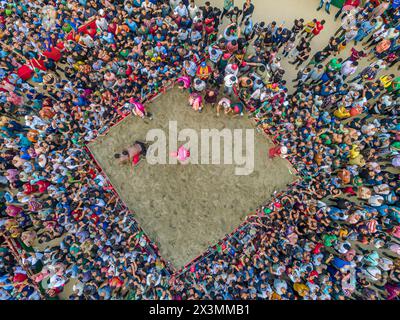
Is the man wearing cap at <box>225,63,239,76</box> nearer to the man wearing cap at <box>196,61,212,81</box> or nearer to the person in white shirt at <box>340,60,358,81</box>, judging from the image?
the man wearing cap at <box>196,61,212,81</box>

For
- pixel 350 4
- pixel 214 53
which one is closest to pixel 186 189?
pixel 214 53

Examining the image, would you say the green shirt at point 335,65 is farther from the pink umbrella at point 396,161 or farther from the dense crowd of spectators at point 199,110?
the pink umbrella at point 396,161

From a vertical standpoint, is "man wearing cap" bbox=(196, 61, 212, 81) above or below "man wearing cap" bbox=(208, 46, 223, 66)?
below

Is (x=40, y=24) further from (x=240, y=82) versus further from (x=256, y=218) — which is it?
(x=256, y=218)

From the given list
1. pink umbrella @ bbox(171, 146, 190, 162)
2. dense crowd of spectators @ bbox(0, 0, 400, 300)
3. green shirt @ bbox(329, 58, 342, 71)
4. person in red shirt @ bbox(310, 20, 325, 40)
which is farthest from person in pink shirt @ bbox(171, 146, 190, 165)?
person in red shirt @ bbox(310, 20, 325, 40)
